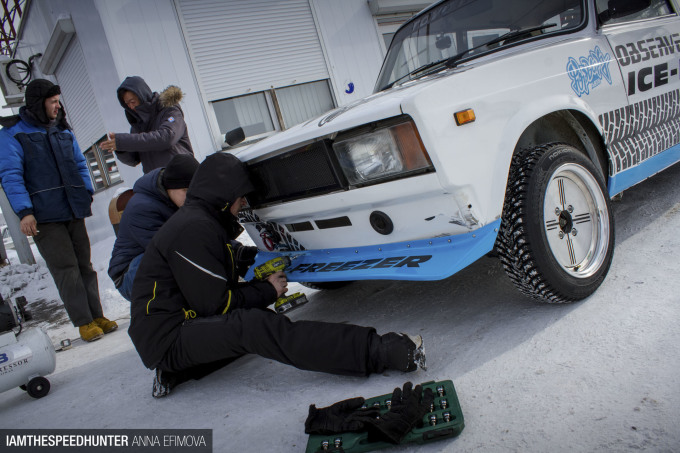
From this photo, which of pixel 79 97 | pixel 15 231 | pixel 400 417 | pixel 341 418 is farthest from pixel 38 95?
pixel 15 231

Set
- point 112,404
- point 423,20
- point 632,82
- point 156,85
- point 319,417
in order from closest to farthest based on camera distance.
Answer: point 319,417
point 112,404
point 632,82
point 423,20
point 156,85

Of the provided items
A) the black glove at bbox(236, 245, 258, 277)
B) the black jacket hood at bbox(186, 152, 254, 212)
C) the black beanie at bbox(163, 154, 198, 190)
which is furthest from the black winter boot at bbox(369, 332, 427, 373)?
the black beanie at bbox(163, 154, 198, 190)

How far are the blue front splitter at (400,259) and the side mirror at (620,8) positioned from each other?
4.89 feet

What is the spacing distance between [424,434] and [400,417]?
84mm

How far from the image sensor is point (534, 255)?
6.21 ft

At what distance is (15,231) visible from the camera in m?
8.84

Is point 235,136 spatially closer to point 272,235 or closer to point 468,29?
point 272,235

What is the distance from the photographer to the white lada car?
1.83 m

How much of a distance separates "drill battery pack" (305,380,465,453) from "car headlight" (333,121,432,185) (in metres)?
0.86

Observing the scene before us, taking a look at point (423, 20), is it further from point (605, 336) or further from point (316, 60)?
point (316, 60)

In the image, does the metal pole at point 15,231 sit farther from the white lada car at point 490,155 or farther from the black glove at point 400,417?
the black glove at point 400,417

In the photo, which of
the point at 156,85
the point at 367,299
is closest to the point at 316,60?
the point at 156,85

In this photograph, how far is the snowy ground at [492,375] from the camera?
1381mm

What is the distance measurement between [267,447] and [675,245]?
226 centimetres
